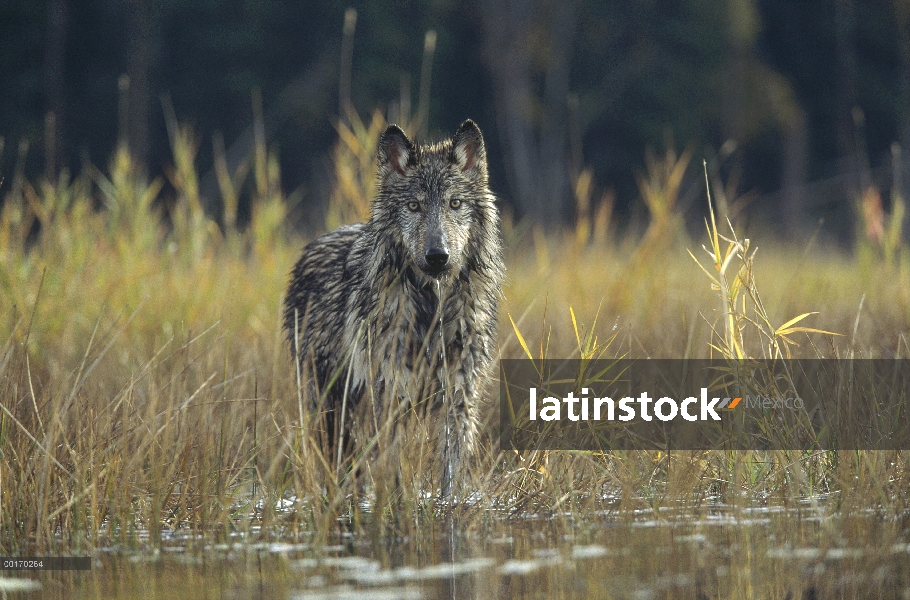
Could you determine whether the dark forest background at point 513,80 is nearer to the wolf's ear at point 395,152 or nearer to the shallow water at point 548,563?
the wolf's ear at point 395,152

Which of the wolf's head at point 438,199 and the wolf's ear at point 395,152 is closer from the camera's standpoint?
the wolf's head at point 438,199

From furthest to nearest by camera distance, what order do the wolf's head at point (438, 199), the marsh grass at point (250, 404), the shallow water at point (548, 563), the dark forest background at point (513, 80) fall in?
the dark forest background at point (513, 80) < the wolf's head at point (438, 199) < the marsh grass at point (250, 404) < the shallow water at point (548, 563)

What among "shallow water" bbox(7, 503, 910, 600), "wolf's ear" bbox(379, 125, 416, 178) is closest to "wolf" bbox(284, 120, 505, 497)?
"wolf's ear" bbox(379, 125, 416, 178)

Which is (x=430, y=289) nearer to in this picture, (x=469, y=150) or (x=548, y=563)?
(x=469, y=150)

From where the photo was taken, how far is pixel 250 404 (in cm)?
565

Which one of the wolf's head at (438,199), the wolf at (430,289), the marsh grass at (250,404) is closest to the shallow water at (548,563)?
the marsh grass at (250,404)

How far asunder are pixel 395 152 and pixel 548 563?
93.4 inches

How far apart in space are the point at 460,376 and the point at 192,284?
317 centimetres

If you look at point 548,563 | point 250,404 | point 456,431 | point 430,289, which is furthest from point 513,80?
point 548,563

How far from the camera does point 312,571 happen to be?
329cm

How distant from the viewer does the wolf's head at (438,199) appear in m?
4.58

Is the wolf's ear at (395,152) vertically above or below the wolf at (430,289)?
above

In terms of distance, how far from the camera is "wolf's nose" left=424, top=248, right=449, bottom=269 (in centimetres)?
446

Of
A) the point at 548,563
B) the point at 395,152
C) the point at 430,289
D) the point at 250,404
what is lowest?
the point at 548,563
